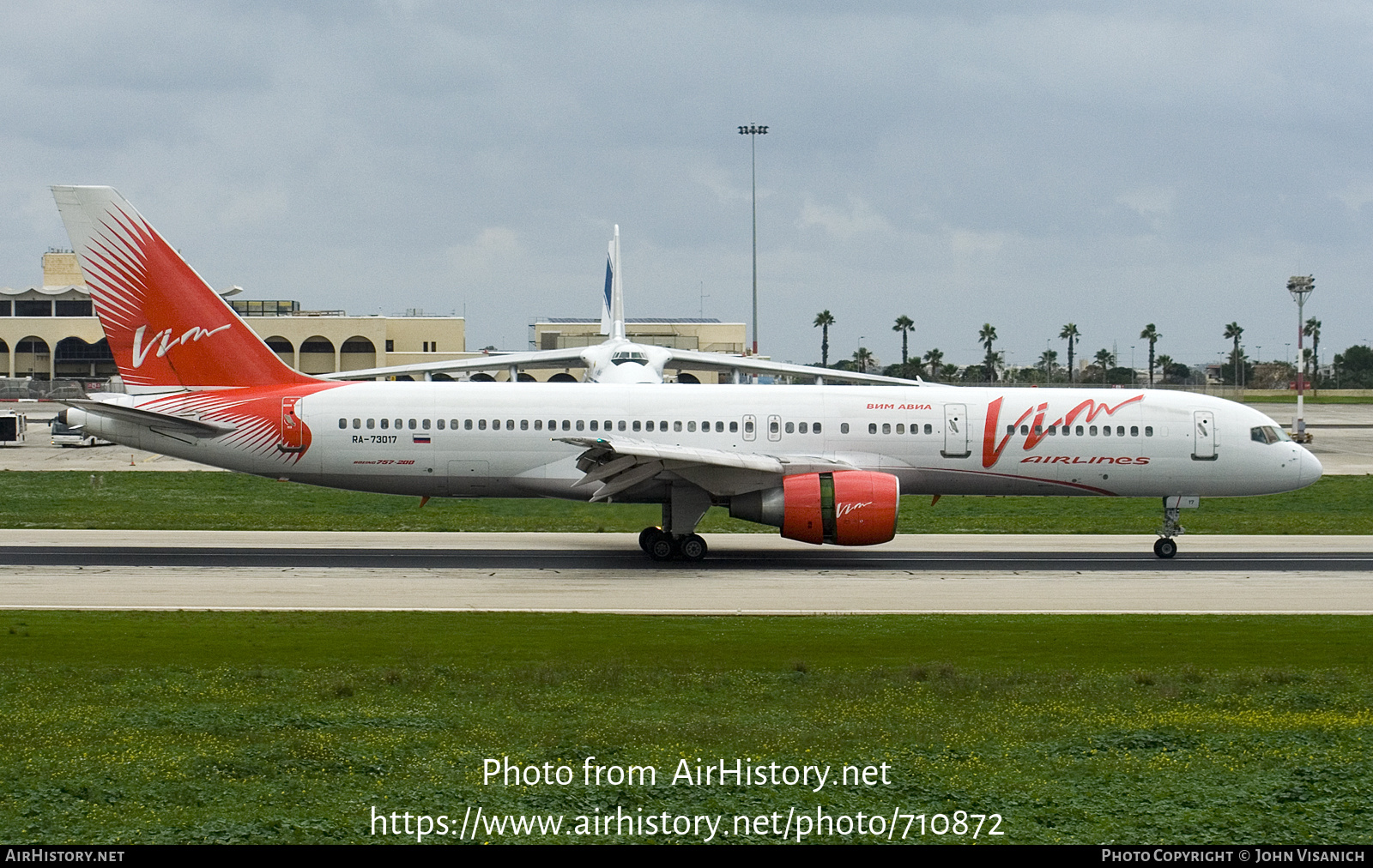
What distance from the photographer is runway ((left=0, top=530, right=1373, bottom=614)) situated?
21.6m

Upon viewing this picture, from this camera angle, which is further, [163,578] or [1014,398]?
[1014,398]

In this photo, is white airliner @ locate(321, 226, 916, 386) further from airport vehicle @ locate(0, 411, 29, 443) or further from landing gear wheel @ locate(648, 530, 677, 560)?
landing gear wheel @ locate(648, 530, 677, 560)

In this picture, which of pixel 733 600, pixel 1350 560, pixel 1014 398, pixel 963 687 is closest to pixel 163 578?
pixel 733 600

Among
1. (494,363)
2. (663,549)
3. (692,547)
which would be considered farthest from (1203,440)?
(494,363)

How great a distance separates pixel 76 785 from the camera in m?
10.1

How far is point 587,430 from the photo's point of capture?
2781cm

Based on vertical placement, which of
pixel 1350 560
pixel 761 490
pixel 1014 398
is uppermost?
pixel 1014 398

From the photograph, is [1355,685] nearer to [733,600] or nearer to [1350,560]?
[733,600]

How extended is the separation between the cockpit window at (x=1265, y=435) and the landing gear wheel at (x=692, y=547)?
12.7 metres

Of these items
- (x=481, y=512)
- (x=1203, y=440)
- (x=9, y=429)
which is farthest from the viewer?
(x=9, y=429)

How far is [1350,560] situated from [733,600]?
1474cm

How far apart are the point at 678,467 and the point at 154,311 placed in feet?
38.1

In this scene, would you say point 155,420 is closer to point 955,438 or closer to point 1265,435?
point 955,438

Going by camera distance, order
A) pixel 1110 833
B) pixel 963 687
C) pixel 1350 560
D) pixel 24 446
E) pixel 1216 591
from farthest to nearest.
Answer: pixel 24 446 → pixel 1350 560 → pixel 1216 591 → pixel 963 687 → pixel 1110 833
